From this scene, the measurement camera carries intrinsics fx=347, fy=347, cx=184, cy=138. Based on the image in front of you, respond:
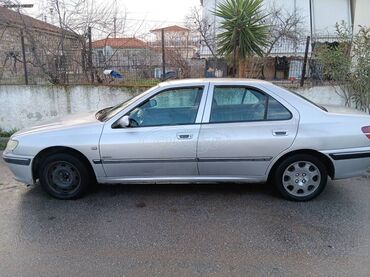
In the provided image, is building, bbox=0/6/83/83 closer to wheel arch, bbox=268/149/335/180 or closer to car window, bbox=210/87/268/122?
car window, bbox=210/87/268/122

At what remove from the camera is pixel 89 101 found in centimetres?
780

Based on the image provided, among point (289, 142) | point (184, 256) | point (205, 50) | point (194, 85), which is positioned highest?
point (205, 50)

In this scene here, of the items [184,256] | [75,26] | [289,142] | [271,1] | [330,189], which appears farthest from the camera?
[271,1]

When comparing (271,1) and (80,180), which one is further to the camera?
(271,1)

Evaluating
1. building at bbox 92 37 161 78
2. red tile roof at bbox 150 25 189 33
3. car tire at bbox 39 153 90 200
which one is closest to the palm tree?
red tile roof at bbox 150 25 189 33

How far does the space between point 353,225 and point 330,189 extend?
1.05 metres

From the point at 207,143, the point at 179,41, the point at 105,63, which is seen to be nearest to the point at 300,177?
the point at 207,143

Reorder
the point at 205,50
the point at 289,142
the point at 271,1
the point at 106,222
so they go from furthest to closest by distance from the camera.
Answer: the point at 271,1
the point at 205,50
the point at 289,142
the point at 106,222

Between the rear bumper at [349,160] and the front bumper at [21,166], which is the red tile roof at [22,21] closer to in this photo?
the front bumper at [21,166]

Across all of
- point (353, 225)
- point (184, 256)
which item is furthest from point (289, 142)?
point (184, 256)

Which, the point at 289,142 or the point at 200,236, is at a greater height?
the point at 289,142

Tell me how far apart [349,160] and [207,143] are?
1709mm

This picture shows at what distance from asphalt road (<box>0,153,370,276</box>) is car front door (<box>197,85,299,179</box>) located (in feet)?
1.56

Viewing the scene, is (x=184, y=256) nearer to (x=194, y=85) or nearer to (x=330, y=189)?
(x=194, y=85)
